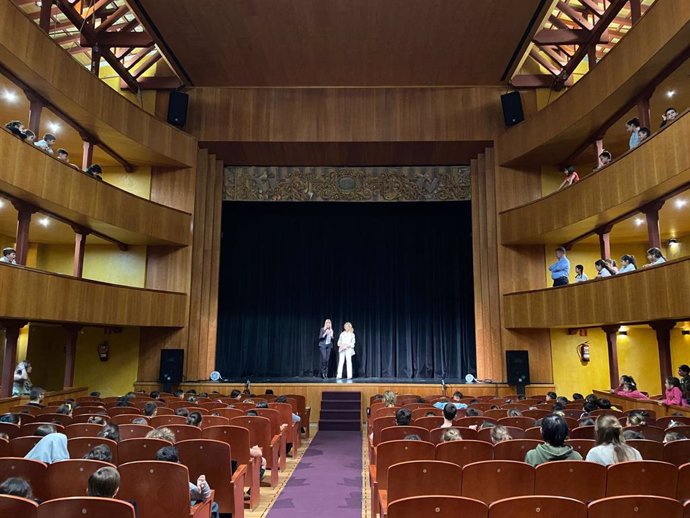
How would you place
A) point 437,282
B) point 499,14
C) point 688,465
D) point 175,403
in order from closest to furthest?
point 688,465 → point 175,403 → point 499,14 → point 437,282

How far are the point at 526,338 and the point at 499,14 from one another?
7615mm

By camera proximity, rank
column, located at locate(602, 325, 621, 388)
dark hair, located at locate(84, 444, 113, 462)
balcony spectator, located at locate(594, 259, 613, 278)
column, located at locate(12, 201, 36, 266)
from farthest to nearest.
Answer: column, located at locate(602, 325, 621, 388)
balcony spectator, located at locate(594, 259, 613, 278)
column, located at locate(12, 201, 36, 266)
dark hair, located at locate(84, 444, 113, 462)

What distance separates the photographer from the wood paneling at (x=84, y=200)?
31.3 ft

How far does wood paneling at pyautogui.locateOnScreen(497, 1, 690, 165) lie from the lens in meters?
8.79

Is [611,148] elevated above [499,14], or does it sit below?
below

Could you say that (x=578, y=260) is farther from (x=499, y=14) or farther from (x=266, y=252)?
(x=266, y=252)

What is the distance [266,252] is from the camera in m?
17.7

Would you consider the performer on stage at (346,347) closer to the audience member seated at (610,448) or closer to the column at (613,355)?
the column at (613,355)

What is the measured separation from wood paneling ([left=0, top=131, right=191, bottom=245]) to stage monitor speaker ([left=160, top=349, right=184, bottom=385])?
9.24 ft

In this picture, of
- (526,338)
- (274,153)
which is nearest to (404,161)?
(274,153)

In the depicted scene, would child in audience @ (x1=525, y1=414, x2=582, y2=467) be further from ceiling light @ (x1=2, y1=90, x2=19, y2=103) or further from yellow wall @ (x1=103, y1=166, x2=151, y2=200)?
yellow wall @ (x1=103, y1=166, x2=151, y2=200)

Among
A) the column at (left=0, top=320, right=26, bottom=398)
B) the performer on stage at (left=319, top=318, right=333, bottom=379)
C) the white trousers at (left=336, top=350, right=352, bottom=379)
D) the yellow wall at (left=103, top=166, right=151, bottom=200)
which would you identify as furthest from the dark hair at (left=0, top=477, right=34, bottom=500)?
the performer on stage at (left=319, top=318, right=333, bottom=379)

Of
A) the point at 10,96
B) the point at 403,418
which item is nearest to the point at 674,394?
the point at 403,418

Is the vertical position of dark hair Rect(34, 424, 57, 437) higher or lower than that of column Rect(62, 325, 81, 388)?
lower
